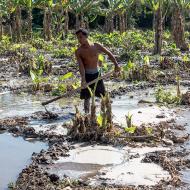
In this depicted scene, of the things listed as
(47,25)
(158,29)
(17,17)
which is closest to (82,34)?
(158,29)

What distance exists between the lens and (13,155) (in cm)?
661

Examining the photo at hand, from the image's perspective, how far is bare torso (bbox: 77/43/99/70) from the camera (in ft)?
27.5

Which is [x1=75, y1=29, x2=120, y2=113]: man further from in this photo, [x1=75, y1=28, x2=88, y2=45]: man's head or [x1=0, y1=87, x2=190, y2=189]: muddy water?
[x1=0, y1=87, x2=190, y2=189]: muddy water

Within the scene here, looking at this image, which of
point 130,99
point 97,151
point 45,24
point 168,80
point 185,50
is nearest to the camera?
point 97,151

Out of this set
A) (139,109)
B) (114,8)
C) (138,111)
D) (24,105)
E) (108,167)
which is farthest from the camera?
(114,8)

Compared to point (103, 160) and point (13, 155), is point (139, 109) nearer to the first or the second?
point (103, 160)

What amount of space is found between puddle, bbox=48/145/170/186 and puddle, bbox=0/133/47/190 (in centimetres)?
49

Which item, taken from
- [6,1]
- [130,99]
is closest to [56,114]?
[130,99]

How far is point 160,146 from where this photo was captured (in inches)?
264

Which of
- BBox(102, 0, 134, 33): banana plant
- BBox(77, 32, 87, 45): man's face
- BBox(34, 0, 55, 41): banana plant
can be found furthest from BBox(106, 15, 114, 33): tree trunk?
BBox(77, 32, 87, 45): man's face

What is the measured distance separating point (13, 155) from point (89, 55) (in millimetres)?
2633

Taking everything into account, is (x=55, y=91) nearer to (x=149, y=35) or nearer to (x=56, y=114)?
(x=56, y=114)

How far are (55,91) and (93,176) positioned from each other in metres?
5.71

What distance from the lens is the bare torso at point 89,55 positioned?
8.39 m
